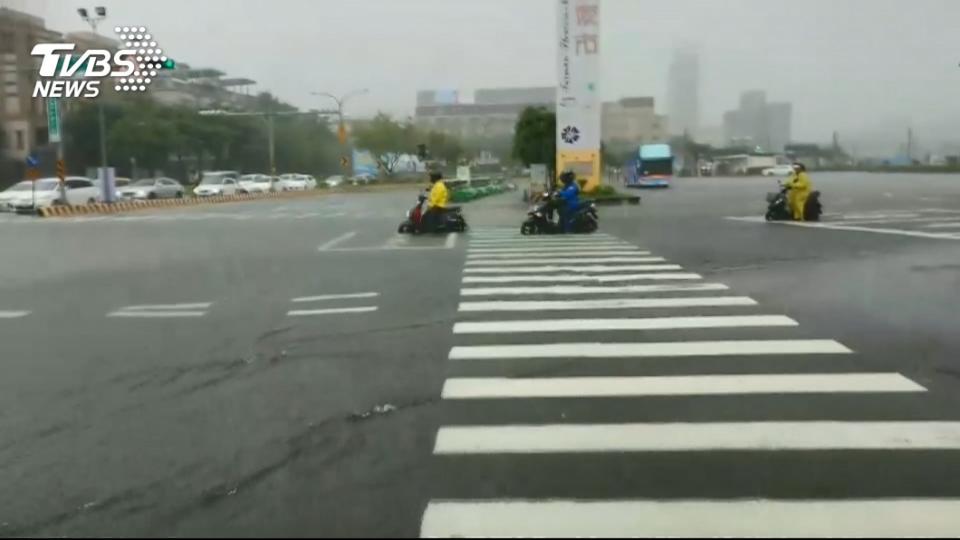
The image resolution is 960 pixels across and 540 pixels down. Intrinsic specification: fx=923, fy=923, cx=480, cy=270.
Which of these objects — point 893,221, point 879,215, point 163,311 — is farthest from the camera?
point 879,215

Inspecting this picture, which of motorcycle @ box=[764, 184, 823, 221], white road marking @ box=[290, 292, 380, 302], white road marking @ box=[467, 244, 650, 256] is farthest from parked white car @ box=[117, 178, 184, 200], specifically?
white road marking @ box=[290, 292, 380, 302]

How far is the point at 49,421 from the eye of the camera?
237 inches

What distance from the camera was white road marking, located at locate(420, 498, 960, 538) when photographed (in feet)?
12.7

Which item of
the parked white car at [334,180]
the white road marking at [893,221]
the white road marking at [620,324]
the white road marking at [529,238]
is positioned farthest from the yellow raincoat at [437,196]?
the parked white car at [334,180]

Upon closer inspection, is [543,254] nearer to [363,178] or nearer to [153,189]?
[153,189]

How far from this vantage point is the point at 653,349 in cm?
795

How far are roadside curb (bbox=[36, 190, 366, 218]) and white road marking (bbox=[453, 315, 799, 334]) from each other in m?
29.9

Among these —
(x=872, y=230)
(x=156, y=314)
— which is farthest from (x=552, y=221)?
(x=156, y=314)

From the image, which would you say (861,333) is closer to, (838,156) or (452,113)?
(838,156)

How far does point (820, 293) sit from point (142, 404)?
809cm

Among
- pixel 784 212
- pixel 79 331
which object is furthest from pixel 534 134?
pixel 79 331

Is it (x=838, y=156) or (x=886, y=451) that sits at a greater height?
(x=838, y=156)

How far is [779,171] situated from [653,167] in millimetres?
27933

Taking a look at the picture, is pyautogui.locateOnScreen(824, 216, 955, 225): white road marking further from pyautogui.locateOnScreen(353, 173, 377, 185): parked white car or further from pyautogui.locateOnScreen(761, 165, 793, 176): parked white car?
pyautogui.locateOnScreen(353, 173, 377, 185): parked white car
